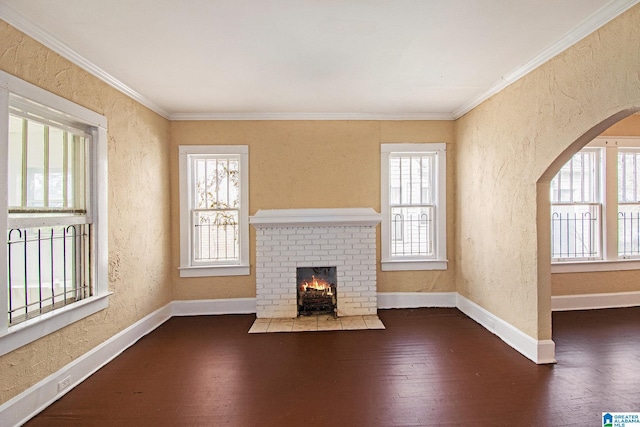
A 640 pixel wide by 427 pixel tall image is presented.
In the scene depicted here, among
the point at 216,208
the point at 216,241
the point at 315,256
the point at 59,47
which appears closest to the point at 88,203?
the point at 59,47

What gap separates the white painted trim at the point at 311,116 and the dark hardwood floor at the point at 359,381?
2.77m

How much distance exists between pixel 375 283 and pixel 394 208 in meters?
1.11

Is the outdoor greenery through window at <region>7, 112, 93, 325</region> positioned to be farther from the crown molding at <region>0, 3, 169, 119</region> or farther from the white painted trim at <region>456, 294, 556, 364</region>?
the white painted trim at <region>456, 294, 556, 364</region>

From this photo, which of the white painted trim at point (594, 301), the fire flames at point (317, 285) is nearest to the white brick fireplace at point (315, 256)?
the fire flames at point (317, 285)

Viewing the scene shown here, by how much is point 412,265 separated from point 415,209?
31.6 inches

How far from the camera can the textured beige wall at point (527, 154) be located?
2.14 metres

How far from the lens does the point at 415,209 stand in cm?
456

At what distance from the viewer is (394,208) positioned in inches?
179

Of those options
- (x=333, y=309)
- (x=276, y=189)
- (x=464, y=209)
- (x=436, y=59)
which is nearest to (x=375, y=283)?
(x=333, y=309)

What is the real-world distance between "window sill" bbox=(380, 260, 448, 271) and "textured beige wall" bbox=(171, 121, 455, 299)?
2.66 ft

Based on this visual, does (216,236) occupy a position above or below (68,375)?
above

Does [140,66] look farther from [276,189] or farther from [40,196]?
[276,189]

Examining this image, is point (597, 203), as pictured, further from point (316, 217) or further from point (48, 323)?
point (48, 323)

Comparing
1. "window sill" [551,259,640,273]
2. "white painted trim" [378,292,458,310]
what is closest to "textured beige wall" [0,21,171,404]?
"white painted trim" [378,292,458,310]
